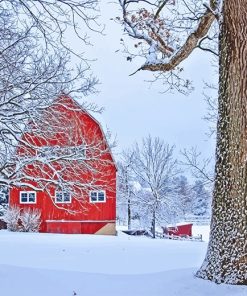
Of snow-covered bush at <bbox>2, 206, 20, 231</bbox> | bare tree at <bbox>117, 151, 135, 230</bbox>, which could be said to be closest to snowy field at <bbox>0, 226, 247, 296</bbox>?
snow-covered bush at <bbox>2, 206, 20, 231</bbox>

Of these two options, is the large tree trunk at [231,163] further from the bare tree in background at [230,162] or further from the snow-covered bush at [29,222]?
the snow-covered bush at [29,222]

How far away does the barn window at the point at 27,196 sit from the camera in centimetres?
2478

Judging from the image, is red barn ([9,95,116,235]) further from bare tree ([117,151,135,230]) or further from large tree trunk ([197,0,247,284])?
bare tree ([117,151,135,230])

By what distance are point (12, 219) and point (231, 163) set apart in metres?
17.8

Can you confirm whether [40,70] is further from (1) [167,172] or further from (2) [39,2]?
(1) [167,172]

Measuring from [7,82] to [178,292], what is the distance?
6.79 meters

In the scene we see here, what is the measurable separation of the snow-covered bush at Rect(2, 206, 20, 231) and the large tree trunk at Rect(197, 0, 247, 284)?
17.2 metres

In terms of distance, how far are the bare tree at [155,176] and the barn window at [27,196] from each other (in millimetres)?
11215

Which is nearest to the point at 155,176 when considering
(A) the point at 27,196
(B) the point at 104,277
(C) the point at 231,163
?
(A) the point at 27,196

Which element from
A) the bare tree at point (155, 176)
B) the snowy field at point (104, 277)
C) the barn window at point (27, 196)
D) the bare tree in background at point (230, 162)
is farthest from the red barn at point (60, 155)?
the bare tree at point (155, 176)

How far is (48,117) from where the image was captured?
1145cm

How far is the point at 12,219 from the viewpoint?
21.4m

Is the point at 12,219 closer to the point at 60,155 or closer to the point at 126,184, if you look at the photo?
the point at 60,155

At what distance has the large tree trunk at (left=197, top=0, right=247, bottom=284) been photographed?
5.13 meters
